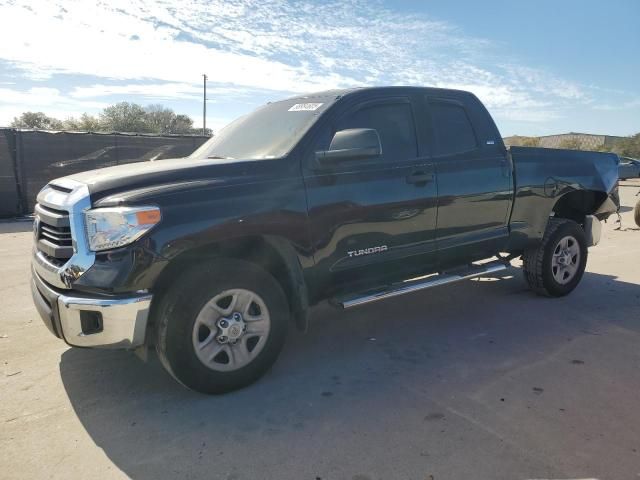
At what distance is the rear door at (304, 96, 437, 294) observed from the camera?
3.58m

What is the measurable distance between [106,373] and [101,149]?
10.6 meters

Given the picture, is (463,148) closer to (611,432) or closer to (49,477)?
(611,432)

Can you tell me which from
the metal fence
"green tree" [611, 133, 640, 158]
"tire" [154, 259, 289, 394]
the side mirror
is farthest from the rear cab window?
"green tree" [611, 133, 640, 158]

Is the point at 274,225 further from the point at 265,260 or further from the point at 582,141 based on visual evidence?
the point at 582,141

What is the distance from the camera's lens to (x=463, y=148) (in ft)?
14.7

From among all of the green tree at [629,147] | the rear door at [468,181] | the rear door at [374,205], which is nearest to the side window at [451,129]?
the rear door at [468,181]

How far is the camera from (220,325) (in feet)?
10.4

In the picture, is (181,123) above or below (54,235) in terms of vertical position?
below

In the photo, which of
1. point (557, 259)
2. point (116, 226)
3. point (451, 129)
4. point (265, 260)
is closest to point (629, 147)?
point (557, 259)

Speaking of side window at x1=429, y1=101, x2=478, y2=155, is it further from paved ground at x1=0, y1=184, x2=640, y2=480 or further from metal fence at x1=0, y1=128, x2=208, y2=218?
metal fence at x1=0, y1=128, x2=208, y2=218

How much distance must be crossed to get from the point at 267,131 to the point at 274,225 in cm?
109

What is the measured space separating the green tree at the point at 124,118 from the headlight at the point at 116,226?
163 feet

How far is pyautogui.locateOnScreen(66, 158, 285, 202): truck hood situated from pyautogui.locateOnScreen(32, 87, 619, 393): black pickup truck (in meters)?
0.01

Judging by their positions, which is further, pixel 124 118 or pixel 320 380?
pixel 124 118
